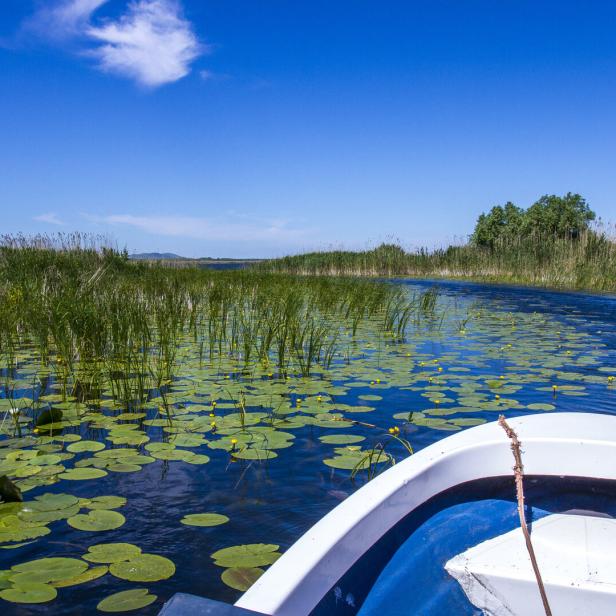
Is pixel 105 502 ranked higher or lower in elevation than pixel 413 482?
lower

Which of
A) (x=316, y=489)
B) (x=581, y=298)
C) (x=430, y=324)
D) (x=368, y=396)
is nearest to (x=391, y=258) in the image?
(x=581, y=298)

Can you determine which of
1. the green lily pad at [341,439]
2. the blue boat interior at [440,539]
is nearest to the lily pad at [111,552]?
the blue boat interior at [440,539]

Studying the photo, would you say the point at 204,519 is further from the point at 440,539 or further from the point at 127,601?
the point at 440,539

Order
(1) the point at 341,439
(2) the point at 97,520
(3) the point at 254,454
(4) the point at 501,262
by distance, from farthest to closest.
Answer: (4) the point at 501,262 < (1) the point at 341,439 < (3) the point at 254,454 < (2) the point at 97,520

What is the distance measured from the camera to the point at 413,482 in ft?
4.57

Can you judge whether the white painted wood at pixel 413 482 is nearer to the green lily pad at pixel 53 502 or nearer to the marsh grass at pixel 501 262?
the green lily pad at pixel 53 502

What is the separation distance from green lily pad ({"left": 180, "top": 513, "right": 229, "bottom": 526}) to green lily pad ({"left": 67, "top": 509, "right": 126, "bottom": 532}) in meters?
0.22

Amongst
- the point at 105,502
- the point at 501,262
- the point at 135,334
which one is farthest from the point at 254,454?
the point at 501,262

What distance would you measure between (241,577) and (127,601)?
33 centimetres

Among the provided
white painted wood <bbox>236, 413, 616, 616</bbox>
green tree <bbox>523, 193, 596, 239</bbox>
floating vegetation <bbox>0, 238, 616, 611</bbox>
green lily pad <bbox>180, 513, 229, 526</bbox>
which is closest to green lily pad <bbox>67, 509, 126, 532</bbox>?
floating vegetation <bbox>0, 238, 616, 611</bbox>

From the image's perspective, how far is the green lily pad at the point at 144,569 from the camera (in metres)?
1.70

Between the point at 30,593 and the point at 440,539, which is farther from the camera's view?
the point at 30,593

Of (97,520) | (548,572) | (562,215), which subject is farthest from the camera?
(562,215)

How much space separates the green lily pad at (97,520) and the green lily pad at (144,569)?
10.0 inches
